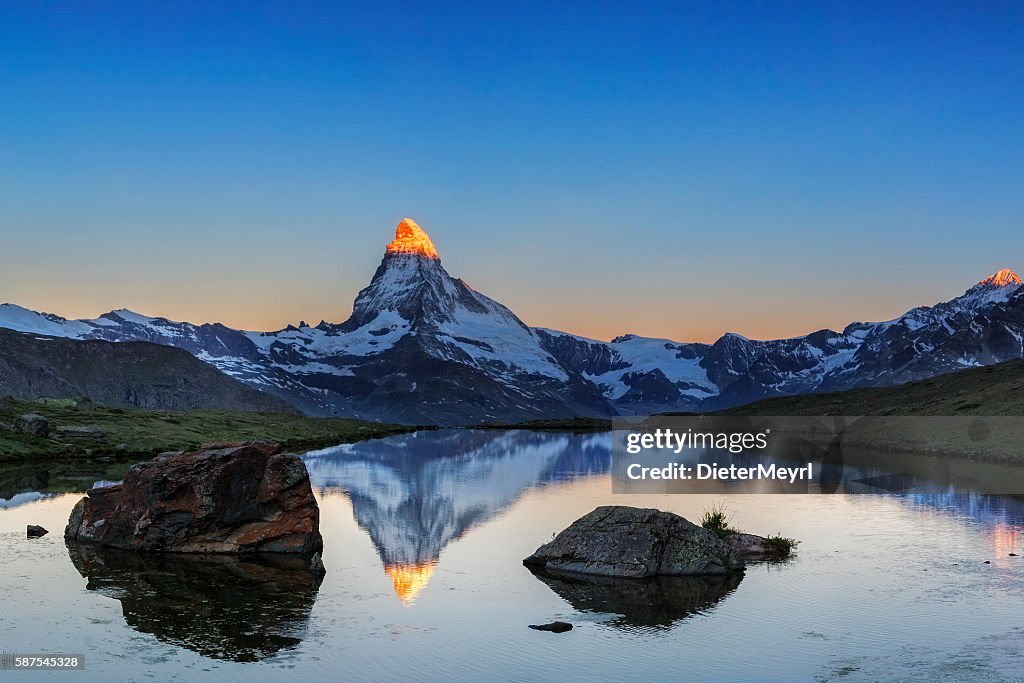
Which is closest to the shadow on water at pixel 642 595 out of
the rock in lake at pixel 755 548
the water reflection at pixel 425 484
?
the rock in lake at pixel 755 548

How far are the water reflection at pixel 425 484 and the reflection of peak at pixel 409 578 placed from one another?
36mm

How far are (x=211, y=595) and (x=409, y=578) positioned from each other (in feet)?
25.7

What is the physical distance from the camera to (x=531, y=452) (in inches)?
5753

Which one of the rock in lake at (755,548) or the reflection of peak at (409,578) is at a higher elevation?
the rock in lake at (755,548)

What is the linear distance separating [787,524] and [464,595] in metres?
26.0

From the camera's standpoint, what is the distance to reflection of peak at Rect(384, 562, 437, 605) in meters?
36.0

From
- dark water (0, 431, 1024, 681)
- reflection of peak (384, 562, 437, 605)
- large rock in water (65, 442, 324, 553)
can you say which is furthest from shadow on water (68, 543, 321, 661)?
reflection of peak (384, 562, 437, 605)

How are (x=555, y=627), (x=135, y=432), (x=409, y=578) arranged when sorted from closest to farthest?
(x=555, y=627) → (x=409, y=578) → (x=135, y=432)

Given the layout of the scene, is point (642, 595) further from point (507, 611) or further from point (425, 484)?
point (425, 484)

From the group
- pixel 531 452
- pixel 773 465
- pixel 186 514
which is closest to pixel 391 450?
pixel 531 452

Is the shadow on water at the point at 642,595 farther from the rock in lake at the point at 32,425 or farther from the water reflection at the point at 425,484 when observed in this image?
the rock in lake at the point at 32,425

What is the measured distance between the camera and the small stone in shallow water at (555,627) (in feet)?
98.4

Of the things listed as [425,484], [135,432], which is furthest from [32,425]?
[425,484]

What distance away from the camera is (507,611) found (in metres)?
32.9
